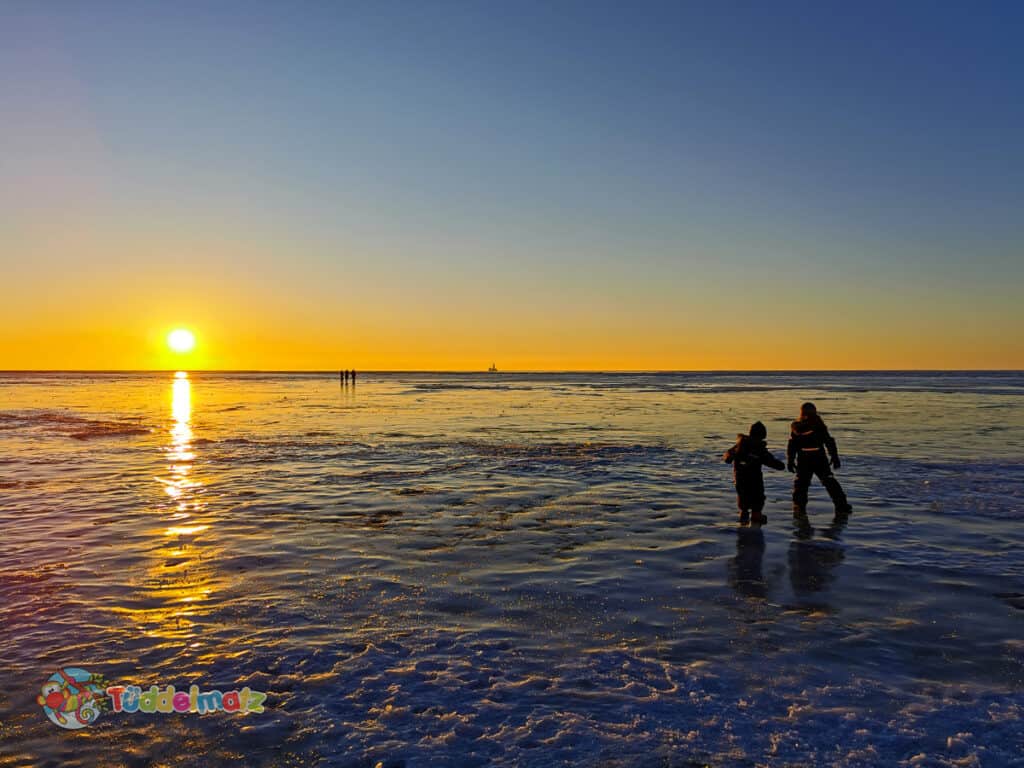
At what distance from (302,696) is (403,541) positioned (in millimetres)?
4977

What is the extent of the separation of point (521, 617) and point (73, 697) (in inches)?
159

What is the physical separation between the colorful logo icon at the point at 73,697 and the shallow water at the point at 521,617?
13 cm

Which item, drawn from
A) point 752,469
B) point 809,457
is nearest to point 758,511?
point 752,469

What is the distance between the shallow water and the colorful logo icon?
0.13 meters

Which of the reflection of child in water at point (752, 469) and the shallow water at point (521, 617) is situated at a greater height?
the reflection of child in water at point (752, 469)

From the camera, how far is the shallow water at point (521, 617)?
15.7 ft

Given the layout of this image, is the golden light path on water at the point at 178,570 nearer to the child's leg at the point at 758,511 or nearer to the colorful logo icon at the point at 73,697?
the colorful logo icon at the point at 73,697

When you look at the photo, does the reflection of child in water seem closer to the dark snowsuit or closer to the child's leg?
the child's leg

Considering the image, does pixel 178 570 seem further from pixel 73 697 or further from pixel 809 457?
pixel 809 457

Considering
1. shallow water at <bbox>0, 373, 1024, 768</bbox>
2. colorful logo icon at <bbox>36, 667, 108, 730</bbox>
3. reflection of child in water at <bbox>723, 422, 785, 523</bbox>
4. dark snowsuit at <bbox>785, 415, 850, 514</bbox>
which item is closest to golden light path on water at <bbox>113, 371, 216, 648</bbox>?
shallow water at <bbox>0, 373, 1024, 768</bbox>

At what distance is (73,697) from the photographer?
17.6 feet

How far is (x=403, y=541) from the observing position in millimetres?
10359

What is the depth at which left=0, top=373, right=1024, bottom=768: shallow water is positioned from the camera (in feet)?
15.7

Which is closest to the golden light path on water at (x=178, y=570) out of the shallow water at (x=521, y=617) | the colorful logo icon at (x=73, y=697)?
the shallow water at (x=521, y=617)
